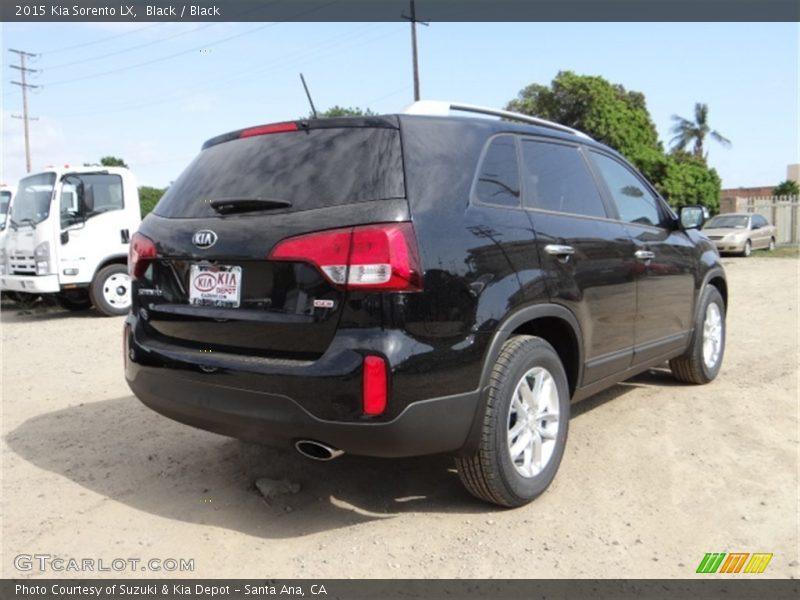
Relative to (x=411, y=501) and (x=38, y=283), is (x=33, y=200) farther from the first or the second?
(x=411, y=501)

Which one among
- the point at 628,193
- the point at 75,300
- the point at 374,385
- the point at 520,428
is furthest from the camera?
the point at 75,300

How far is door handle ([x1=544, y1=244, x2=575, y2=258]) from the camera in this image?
3.39m

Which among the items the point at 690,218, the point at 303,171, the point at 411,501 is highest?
the point at 303,171

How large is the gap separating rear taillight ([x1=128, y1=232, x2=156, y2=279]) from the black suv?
11 millimetres

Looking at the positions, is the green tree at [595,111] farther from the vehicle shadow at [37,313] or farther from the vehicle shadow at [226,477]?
the vehicle shadow at [226,477]

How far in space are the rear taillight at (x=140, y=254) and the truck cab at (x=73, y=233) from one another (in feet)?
25.6

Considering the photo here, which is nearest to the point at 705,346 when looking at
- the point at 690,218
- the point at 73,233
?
the point at 690,218

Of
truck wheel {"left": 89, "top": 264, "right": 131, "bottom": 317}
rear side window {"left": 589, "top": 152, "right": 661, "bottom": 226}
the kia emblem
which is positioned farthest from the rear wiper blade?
truck wheel {"left": 89, "top": 264, "right": 131, "bottom": 317}

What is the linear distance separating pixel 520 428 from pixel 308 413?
43.0 inches

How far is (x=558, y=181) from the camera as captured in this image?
3773 mm

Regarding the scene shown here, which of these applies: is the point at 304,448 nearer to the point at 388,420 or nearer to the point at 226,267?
the point at 388,420

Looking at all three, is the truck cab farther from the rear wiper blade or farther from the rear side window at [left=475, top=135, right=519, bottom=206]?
the rear side window at [left=475, top=135, right=519, bottom=206]

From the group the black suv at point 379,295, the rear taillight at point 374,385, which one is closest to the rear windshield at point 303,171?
the black suv at point 379,295

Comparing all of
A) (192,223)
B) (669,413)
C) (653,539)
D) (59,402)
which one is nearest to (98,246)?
(59,402)
